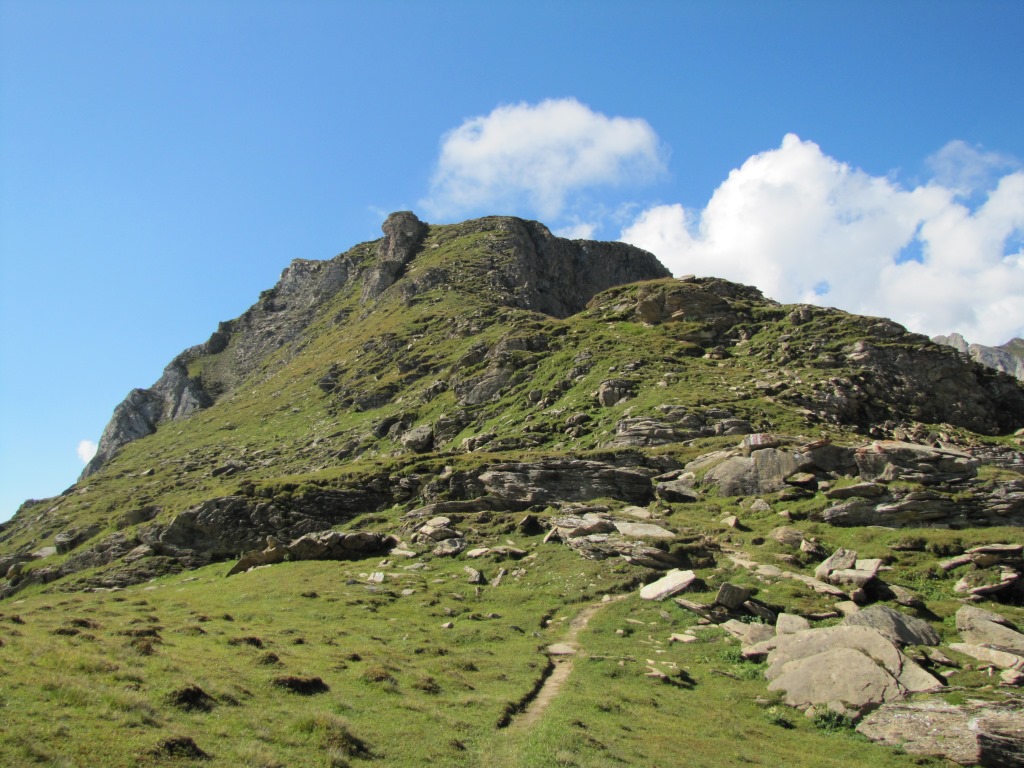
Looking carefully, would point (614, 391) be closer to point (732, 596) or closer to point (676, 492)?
point (676, 492)

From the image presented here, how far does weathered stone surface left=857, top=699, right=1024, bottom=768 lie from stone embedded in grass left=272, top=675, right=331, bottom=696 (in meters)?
18.4

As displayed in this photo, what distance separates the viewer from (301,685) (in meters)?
19.5

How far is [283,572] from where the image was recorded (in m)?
44.0

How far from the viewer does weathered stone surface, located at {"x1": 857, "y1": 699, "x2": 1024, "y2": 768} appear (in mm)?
17562

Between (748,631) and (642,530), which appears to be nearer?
(748,631)

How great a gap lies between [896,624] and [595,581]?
15595mm

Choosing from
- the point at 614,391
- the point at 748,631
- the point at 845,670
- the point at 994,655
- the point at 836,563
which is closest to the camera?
the point at 845,670

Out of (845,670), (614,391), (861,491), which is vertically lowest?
(845,670)

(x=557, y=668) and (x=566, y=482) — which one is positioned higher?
(x=566, y=482)

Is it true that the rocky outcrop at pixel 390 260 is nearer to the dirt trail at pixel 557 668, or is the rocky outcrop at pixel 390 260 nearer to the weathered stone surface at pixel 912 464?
the weathered stone surface at pixel 912 464

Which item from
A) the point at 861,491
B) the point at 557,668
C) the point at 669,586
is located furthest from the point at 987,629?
the point at 557,668

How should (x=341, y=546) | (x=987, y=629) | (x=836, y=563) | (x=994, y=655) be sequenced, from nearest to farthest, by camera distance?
(x=994, y=655)
(x=987, y=629)
(x=836, y=563)
(x=341, y=546)

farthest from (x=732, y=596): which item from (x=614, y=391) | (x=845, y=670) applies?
(x=614, y=391)

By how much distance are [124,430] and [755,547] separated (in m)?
193
